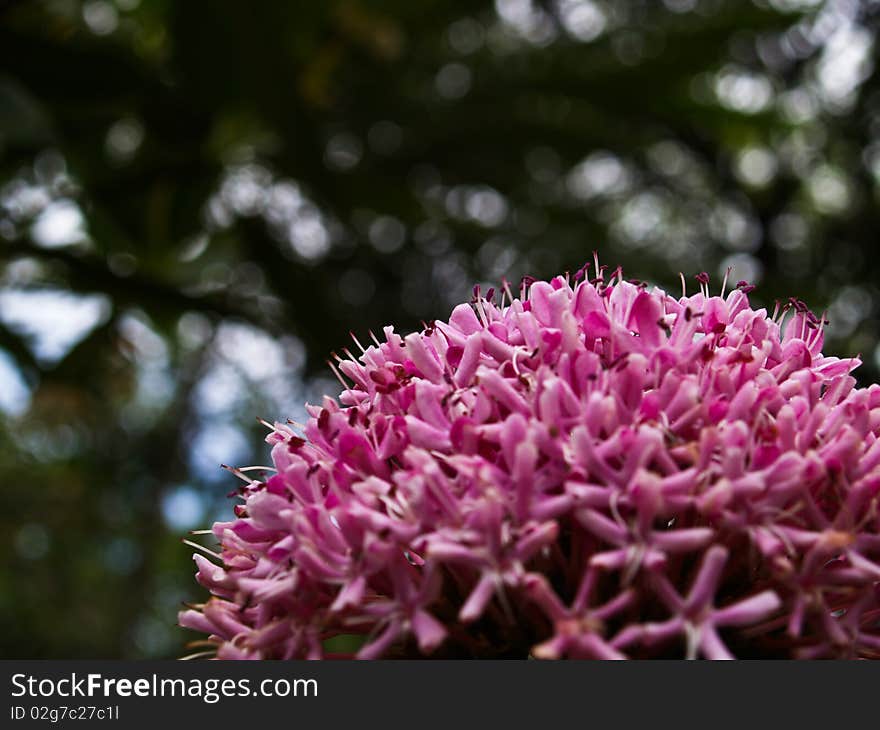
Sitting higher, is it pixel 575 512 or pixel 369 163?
pixel 369 163

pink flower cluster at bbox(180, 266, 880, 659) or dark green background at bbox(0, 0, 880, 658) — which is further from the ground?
dark green background at bbox(0, 0, 880, 658)

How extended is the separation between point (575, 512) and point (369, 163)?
15.0 feet

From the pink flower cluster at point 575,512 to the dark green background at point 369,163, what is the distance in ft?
6.74

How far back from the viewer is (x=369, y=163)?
5.56 m

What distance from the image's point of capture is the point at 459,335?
1.53 metres

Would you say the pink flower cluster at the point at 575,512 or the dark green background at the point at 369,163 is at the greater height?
the dark green background at the point at 369,163

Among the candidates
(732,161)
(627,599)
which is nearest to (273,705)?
(627,599)

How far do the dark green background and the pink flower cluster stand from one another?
2056 millimetres

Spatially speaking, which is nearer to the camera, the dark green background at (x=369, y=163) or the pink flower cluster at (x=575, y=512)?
the pink flower cluster at (x=575, y=512)

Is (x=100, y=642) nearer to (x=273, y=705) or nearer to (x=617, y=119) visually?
(x=617, y=119)

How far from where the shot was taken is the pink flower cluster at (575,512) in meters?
1.17

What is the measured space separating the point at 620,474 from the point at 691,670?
232 millimetres

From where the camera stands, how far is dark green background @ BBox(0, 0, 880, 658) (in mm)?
3828

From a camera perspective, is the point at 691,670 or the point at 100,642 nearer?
the point at 691,670
